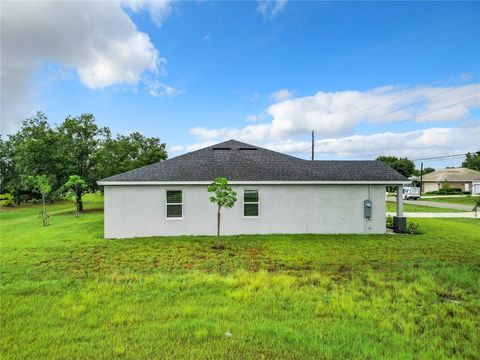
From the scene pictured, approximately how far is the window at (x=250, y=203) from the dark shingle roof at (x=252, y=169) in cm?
69

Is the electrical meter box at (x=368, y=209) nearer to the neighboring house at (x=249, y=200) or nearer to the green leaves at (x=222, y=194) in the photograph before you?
the neighboring house at (x=249, y=200)

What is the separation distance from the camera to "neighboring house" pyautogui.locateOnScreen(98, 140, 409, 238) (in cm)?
1234

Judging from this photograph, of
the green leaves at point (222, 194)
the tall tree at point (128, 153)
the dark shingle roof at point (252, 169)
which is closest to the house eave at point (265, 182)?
the dark shingle roof at point (252, 169)

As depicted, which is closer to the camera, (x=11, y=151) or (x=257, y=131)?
(x=257, y=131)

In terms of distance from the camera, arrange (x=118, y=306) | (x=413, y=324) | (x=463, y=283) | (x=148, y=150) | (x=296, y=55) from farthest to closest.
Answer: (x=148, y=150)
(x=296, y=55)
(x=463, y=283)
(x=118, y=306)
(x=413, y=324)

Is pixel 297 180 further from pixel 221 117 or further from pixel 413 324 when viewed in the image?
pixel 221 117

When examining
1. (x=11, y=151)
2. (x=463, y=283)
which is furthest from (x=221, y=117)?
(x=11, y=151)

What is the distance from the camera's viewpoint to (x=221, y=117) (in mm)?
24328

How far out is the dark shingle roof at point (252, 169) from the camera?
503 inches

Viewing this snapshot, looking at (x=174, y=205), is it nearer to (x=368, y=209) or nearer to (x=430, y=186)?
(x=368, y=209)

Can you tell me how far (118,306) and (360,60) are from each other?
751 inches

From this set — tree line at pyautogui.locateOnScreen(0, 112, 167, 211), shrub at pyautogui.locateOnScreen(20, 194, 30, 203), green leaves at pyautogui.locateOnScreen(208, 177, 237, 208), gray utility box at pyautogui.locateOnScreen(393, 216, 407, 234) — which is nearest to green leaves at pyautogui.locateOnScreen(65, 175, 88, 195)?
tree line at pyautogui.locateOnScreen(0, 112, 167, 211)

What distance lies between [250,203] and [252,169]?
181 centimetres

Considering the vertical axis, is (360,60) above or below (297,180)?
above
